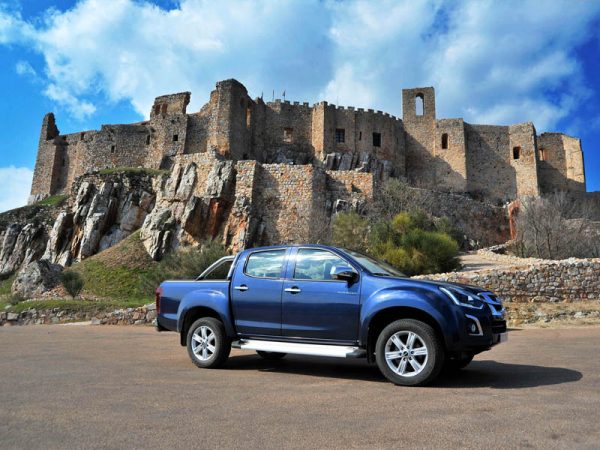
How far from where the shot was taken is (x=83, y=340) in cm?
1018

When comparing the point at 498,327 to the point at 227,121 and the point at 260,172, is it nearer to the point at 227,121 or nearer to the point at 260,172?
the point at 260,172

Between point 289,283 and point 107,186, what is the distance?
3275 cm

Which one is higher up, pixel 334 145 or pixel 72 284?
pixel 334 145

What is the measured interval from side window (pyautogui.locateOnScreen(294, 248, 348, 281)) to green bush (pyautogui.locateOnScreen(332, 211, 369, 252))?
51.4 feet

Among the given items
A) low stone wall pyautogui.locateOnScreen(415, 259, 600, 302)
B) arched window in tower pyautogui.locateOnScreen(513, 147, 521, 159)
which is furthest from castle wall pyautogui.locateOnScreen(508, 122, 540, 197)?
low stone wall pyautogui.locateOnScreen(415, 259, 600, 302)

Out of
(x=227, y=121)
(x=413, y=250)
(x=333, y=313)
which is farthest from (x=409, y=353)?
(x=227, y=121)

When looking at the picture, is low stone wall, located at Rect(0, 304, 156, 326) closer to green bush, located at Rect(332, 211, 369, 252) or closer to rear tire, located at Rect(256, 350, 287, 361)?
rear tire, located at Rect(256, 350, 287, 361)

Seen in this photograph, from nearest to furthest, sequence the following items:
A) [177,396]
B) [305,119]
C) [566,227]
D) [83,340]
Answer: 1. [177,396]
2. [83,340]
3. [566,227]
4. [305,119]

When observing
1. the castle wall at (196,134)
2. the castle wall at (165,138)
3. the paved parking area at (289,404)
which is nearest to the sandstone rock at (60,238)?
the castle wall at (165,138)

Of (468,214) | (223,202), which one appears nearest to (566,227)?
(468,214)

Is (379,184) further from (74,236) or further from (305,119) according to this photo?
(74,236)

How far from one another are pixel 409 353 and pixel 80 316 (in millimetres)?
14116

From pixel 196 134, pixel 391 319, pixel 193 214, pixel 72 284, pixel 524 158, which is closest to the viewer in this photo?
pixel 391 319

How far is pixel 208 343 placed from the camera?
268 inches
